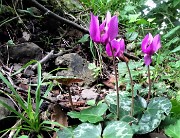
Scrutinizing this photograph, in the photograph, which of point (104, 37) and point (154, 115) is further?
point (154, 115)

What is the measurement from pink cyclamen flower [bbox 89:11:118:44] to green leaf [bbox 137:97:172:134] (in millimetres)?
385

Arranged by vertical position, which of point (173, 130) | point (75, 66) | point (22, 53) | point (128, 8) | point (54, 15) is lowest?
point (173, 130)

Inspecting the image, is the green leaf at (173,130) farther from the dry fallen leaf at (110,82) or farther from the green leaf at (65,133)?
the dry fallen leaf at (110,82)

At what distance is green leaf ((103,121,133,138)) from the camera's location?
112cm

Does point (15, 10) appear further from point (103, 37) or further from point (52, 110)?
point (103, 37)

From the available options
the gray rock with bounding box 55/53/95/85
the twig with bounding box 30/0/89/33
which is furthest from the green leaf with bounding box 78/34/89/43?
the gray rock with bounding box 55/53/95/85

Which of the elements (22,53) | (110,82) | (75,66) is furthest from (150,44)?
(22,53)

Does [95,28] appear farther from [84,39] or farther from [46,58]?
[84,39]

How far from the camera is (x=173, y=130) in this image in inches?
48.8

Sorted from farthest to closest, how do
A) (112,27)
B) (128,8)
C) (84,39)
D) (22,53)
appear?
(128,8), (84,39), (22,53), (112,27)

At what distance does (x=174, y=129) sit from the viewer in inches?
49.0

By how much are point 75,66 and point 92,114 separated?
0.75 m

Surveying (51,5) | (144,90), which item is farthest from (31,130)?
(51,5)

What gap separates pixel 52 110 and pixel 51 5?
4.56 feet
